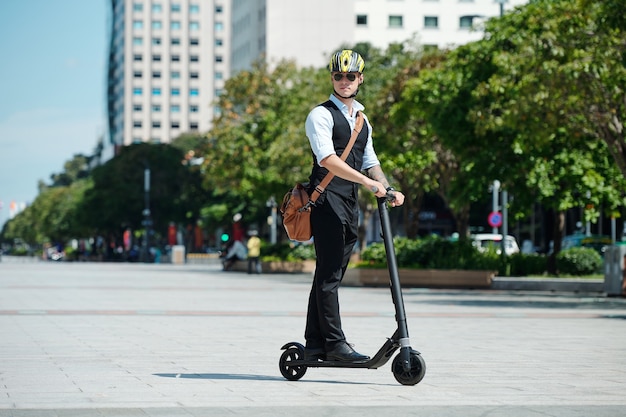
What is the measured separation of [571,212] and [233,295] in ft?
178

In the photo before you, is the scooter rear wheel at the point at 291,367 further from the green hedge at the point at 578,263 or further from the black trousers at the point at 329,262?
the green hedge at the point at 578,263

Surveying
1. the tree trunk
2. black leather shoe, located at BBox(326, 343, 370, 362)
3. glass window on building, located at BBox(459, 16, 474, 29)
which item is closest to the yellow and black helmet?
black leather shoe, located at BBox(326, 343, 370, 362)

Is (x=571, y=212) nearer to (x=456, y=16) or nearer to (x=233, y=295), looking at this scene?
(x=456, y=16)

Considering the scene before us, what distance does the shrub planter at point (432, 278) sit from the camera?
1267 inches

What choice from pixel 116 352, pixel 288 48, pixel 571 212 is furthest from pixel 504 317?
pixel 288 48

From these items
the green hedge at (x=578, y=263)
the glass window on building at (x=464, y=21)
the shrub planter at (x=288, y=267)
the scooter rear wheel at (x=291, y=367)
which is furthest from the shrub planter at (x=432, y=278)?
the glass window on building at (x=464, y=21)

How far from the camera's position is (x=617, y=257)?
85.2 feet

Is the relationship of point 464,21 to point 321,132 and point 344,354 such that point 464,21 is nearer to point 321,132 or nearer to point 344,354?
point 321,132

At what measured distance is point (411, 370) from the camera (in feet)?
25.8

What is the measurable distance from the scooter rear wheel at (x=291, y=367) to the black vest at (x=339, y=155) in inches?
41.6

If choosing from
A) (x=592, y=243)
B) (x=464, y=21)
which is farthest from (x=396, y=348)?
(x=464, y=21)

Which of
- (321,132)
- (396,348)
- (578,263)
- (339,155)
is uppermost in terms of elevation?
(321,132)

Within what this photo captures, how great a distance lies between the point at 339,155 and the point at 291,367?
143 cm

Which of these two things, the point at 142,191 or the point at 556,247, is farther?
the point at 142,191
